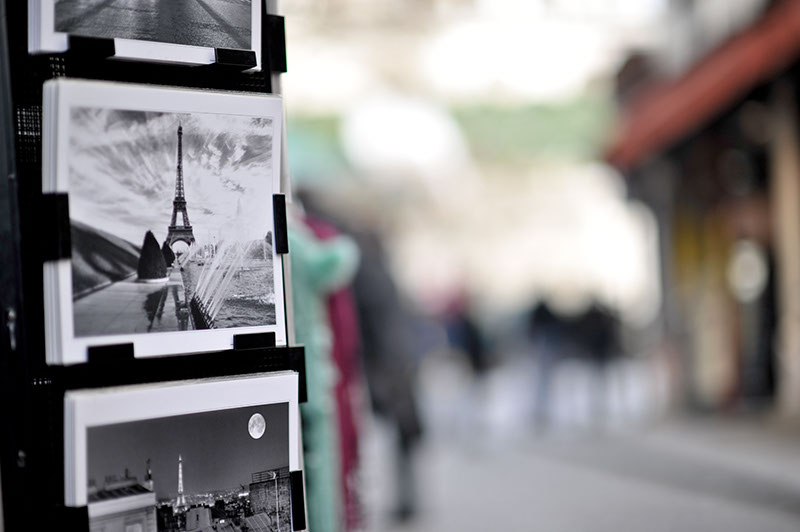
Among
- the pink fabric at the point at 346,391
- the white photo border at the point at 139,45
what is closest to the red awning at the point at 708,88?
the pink fabric at the point at 346,391

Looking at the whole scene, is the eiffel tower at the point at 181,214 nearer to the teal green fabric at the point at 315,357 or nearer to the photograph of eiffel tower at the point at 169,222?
the photograph of eiffel tower at the point at 169,222

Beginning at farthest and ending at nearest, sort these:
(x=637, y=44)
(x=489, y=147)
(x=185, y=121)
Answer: (x=489, y=147), (x=637, y=44), (x=185, y=121)

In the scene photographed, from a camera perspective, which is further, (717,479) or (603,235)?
(603,235)

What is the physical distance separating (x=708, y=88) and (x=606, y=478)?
144 inches

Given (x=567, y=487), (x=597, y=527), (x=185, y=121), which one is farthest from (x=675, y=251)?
(x=185, y=121)

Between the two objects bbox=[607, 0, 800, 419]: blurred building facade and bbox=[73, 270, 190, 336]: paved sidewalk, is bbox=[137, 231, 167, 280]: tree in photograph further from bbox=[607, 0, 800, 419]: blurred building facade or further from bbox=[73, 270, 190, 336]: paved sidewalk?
bbox=[607, 0, 800, 419]: blurred building facade

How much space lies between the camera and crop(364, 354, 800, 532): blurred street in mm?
5672

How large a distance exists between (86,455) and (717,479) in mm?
6016

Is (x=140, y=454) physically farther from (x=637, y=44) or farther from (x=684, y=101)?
(x=637, y=44)

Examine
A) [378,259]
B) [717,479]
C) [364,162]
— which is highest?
[364,162]

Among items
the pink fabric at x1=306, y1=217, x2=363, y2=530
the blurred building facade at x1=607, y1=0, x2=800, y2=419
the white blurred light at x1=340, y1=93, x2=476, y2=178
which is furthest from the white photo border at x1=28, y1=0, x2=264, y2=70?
the white blurred light at x1=340, y1=93, x2=476, y2=178

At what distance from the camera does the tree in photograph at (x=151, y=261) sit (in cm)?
165

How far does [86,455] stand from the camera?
5.21 ft

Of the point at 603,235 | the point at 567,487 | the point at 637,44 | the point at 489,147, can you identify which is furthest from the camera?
the point at 603,235
